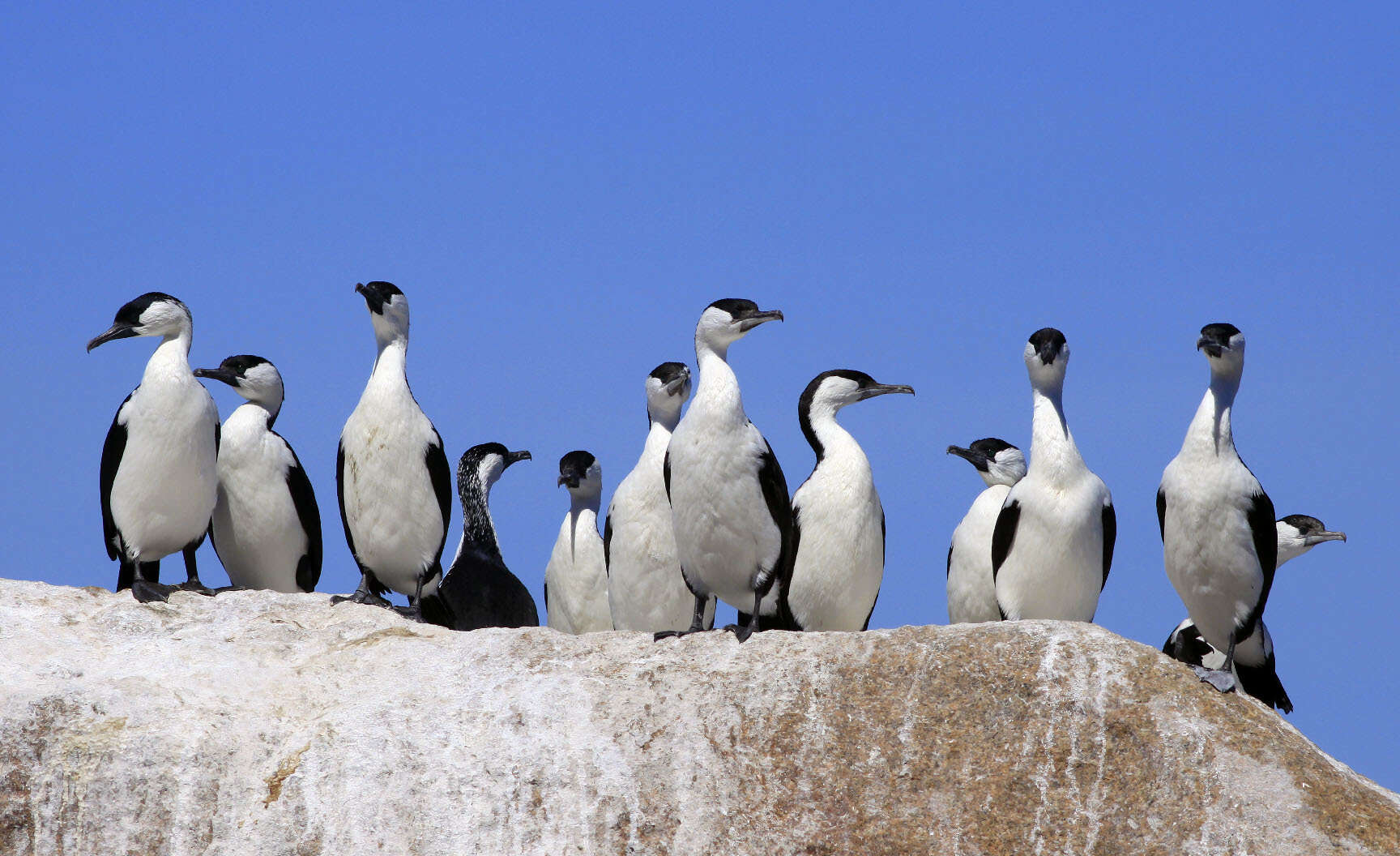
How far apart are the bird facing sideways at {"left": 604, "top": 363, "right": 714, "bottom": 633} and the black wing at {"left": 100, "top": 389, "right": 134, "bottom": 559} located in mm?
3692

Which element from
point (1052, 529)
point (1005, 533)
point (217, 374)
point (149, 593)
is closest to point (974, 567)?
point (1005, 533)

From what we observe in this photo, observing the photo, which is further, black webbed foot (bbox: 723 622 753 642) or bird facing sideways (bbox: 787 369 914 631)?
bird facing sideways (bbox: 787 369 914 631)

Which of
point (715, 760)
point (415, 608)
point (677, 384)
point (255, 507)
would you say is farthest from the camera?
point (255, 507)

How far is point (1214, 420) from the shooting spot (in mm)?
10508

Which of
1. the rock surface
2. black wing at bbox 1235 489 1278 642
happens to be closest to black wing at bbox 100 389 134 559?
the rock surface

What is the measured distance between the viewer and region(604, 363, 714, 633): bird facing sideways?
11.6 m

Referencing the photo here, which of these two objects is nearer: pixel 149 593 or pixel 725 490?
pixel 725 490

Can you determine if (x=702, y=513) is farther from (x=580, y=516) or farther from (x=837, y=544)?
(x=580, y=516)

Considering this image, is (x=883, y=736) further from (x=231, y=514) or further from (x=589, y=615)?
(x=231, y=514)

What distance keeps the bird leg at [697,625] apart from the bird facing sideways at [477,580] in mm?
2994

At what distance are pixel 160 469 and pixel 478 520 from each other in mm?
3859

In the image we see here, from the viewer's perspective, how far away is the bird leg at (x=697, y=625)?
9.37m

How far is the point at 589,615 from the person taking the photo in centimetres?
1311

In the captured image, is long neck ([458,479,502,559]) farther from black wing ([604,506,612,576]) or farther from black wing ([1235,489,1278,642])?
black wing ([1235,489,1278,642])
